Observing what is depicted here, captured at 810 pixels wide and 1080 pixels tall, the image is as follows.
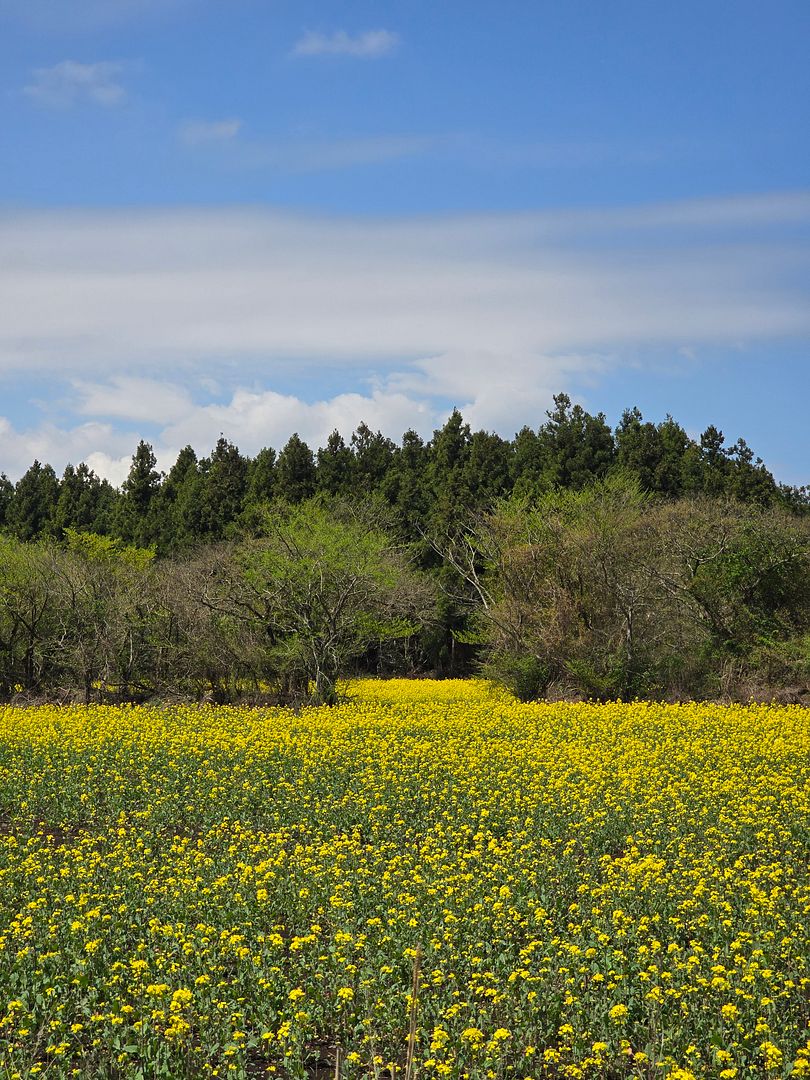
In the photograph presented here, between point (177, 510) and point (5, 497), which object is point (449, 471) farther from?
point (5, 497)

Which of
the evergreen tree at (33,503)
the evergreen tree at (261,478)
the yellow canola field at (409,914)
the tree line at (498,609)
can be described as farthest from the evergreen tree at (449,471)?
the yellow canola field at (409,914)

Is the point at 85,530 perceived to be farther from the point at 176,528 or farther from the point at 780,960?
the point at 780,960

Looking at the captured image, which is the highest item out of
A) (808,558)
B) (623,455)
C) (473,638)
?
(623,455)

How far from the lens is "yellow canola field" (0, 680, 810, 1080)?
20.7 ft

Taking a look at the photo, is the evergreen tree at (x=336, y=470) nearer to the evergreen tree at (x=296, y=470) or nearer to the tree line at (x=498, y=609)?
the evergreen tree at (x=296, y=470)

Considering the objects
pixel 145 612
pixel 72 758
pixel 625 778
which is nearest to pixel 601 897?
pixel 625 778

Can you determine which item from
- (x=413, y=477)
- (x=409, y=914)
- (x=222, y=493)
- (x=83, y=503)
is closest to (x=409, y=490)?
(x=413, y=477)

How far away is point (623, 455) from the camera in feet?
160

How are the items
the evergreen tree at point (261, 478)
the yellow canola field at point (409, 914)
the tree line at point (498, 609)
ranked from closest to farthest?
the yellow canola field at point (409, 914), the tree line at point (498, 609), the evergreen tree at point (261, 478)

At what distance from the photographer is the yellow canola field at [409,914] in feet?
20.7

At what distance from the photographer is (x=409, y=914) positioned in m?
8.48

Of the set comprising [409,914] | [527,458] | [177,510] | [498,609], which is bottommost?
[409,914]

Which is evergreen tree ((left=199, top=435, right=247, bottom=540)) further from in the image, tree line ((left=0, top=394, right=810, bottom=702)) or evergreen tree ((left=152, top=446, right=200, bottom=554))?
tree line ((left=0, top=394, right=810, bottom=702))

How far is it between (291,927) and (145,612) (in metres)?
20.1
